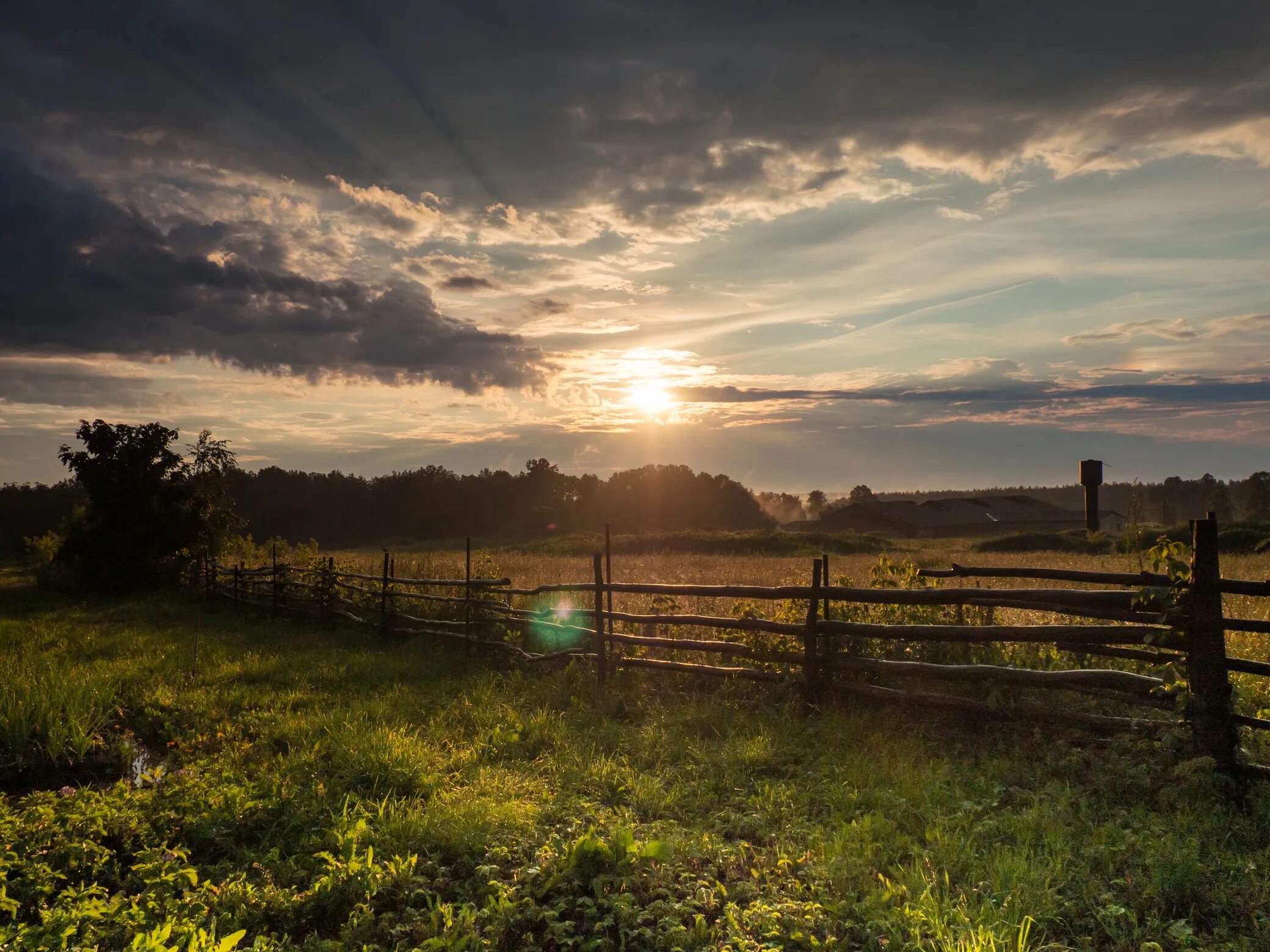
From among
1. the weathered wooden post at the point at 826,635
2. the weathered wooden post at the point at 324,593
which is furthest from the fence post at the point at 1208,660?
the weathered wooden post at the point at 324,593

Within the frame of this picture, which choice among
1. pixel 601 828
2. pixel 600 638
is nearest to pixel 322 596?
pixel 600 638

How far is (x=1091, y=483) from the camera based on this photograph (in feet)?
137

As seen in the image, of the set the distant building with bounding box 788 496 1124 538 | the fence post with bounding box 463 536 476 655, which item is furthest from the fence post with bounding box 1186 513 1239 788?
the distant building with bounding box 788 496 1124 538

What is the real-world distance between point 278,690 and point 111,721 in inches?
73.9

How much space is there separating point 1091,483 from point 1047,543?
23.6 feet

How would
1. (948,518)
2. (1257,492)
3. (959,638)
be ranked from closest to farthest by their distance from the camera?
(959,638) → (948,518) → (1257,492)

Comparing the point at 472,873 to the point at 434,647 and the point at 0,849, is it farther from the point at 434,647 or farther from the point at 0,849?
the point at 434,647

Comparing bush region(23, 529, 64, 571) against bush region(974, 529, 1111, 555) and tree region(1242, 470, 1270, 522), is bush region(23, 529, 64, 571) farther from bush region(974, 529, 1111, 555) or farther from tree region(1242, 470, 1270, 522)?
tree region(1242, 470, 1270, 522)

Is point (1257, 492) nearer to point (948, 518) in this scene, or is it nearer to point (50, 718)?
point (948, 518)

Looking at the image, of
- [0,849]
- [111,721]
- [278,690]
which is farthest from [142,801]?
[278,690]

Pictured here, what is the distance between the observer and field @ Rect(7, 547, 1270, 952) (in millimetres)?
3984

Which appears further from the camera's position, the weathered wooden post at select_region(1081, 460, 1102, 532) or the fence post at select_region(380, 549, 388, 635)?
the weathered wooden post at select_region(1081, 460, 1102, 532)

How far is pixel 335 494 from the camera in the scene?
6931 centimetres

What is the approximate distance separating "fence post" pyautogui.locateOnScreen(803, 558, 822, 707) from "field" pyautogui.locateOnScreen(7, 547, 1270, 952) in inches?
12.3
